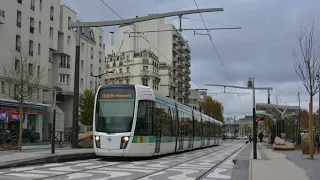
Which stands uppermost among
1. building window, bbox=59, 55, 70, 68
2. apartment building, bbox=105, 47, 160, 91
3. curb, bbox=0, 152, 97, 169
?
apartment building, bbox=105, 47, 160, 91

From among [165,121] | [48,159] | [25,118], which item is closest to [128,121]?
[48,159]

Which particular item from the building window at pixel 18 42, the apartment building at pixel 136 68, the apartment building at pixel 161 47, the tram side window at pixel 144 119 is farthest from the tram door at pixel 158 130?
the apartment building at pixel 161 47

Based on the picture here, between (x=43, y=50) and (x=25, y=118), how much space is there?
977cm

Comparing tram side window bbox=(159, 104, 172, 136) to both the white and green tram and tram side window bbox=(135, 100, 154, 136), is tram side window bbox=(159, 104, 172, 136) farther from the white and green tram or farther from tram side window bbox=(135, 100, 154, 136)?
tram side window bbox=(135, 100, 154, 136)

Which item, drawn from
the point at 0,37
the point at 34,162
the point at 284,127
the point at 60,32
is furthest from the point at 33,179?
the point at 60,32

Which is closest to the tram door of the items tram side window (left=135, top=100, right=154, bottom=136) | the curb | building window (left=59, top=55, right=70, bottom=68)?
tram side window (left=135, top=100, right=154, bottom=136)

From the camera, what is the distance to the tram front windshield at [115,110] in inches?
747

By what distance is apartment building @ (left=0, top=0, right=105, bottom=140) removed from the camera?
1757 inches

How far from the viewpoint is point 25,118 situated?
4738 cm

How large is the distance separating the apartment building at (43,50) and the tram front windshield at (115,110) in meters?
19.7

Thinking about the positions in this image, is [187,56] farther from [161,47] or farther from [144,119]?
[144,119]

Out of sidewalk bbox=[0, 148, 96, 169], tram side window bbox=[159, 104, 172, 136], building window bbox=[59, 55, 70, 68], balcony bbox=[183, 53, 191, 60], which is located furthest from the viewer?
balcony bbox=[183, 53, 191, 60]

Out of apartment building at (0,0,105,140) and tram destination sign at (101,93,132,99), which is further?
apartment building at (0,0,105,140)

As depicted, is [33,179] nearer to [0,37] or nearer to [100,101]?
[100,101]
